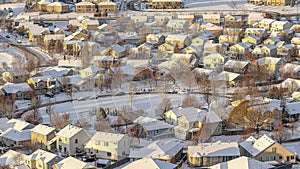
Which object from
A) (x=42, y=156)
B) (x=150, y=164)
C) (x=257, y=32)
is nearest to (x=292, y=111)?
(x=150, y=164)

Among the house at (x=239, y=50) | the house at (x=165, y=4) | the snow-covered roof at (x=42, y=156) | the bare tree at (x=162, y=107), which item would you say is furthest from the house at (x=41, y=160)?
the house at (x=165, y=4)

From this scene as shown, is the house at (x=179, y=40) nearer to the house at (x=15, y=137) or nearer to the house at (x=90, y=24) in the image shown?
the house at (x=90, y=24)

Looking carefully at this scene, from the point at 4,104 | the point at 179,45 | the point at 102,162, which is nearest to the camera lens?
the point at 102,162

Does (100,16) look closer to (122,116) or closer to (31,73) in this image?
(31,73)

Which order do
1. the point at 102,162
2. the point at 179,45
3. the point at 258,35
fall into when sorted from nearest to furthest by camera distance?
the point at 102,162 → the point at 179,45 → the point at 258,35

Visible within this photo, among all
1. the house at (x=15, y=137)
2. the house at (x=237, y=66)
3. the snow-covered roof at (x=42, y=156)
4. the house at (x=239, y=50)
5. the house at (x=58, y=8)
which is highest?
the house at (x=58, y=8)

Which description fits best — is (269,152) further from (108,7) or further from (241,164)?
(108,7)

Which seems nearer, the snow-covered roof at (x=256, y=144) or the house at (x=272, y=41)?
the snow-covered roof at (x=256, y=144)

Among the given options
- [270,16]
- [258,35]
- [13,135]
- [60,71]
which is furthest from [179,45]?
[13,135]
